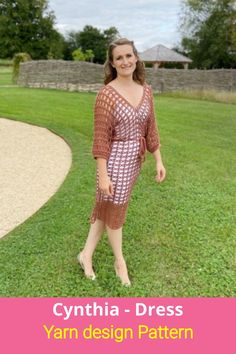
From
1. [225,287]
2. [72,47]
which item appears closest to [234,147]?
[225,287]

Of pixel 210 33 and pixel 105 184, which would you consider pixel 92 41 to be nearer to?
pixel 210 33

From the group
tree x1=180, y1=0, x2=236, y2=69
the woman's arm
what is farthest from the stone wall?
the woman's arm

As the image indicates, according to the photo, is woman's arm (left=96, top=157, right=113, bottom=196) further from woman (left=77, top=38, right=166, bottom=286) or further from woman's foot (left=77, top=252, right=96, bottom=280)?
woman's foot (left=77, top=252, right=96, bottom=280)

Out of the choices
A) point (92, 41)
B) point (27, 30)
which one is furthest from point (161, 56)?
point (92, 41)

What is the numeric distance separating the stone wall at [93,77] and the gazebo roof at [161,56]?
10082 millimetres

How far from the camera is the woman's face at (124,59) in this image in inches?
102

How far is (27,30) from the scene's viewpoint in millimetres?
49094

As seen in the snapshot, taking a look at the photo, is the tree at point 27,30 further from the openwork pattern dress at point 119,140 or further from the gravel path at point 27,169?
the openwork pattern dress at point 119,140

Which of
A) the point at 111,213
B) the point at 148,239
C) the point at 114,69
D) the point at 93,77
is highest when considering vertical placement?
the point at 93,77

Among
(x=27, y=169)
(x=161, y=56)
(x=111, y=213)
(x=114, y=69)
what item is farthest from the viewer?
(x=161, y=56)

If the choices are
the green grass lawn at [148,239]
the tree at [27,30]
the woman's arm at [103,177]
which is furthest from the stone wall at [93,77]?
the tree at [27,30]

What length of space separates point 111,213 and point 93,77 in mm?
19906

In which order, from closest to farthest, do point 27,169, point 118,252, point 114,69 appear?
point 114,69, point 118,252, point 27,169

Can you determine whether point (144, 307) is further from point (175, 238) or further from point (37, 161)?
point (37, 161)
